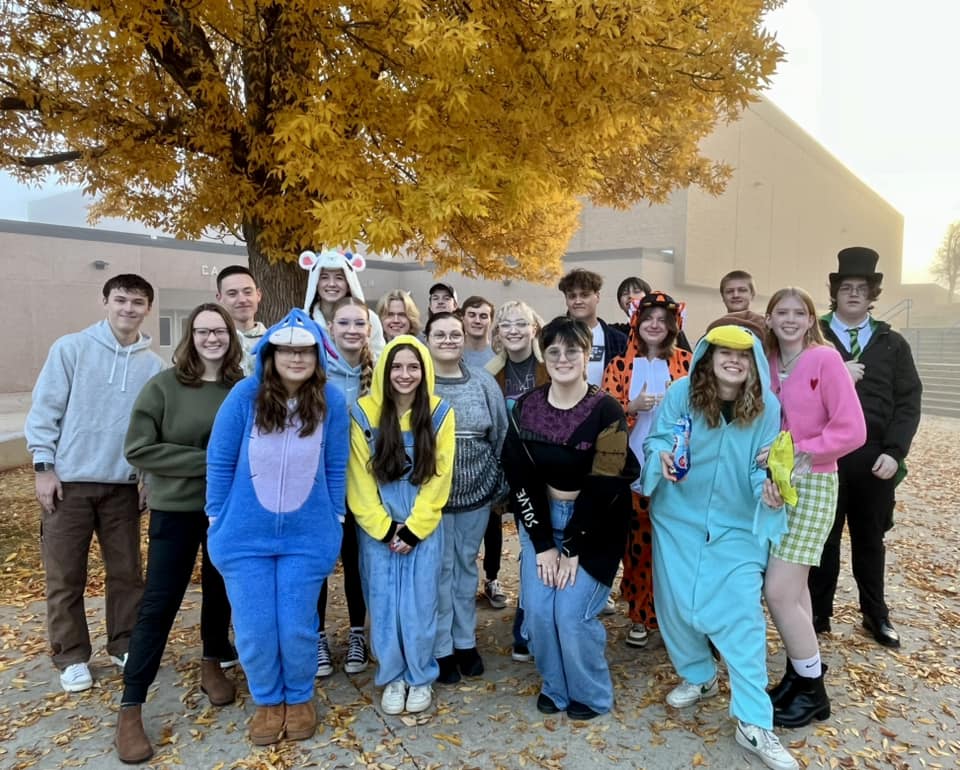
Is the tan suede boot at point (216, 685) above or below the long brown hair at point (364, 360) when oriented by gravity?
below

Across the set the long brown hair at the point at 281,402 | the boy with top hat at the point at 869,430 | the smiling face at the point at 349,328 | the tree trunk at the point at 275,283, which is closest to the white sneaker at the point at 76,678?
the long brown hair at the point at 281,402

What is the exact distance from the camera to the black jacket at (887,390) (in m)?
3.62

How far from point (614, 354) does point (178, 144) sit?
3903 mm

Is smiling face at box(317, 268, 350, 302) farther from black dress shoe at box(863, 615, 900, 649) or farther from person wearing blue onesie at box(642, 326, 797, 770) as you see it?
black dress shoe at box(863, 615, 900, 649)

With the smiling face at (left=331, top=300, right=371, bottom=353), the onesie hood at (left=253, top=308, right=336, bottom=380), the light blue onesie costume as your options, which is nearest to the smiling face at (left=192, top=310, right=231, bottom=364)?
the onesie hood at (left=253, top=308, right=336, bottom=380)

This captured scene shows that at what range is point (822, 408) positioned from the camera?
9.70 feet

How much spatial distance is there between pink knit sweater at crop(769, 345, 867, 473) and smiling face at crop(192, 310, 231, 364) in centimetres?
275

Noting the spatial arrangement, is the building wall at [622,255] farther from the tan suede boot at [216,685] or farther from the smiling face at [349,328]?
the tan suede boot at [216,685]

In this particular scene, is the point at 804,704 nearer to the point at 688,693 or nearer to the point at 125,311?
the point at 688,693

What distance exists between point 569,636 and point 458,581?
2.27 ft

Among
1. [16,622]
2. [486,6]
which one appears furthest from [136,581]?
[486,6]

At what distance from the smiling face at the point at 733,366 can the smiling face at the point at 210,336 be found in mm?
2356

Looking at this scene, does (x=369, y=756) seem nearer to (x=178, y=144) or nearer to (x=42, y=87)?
(x=178, y=144)

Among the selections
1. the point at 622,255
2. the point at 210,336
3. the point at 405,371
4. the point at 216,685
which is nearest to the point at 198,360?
the point at 210,336
